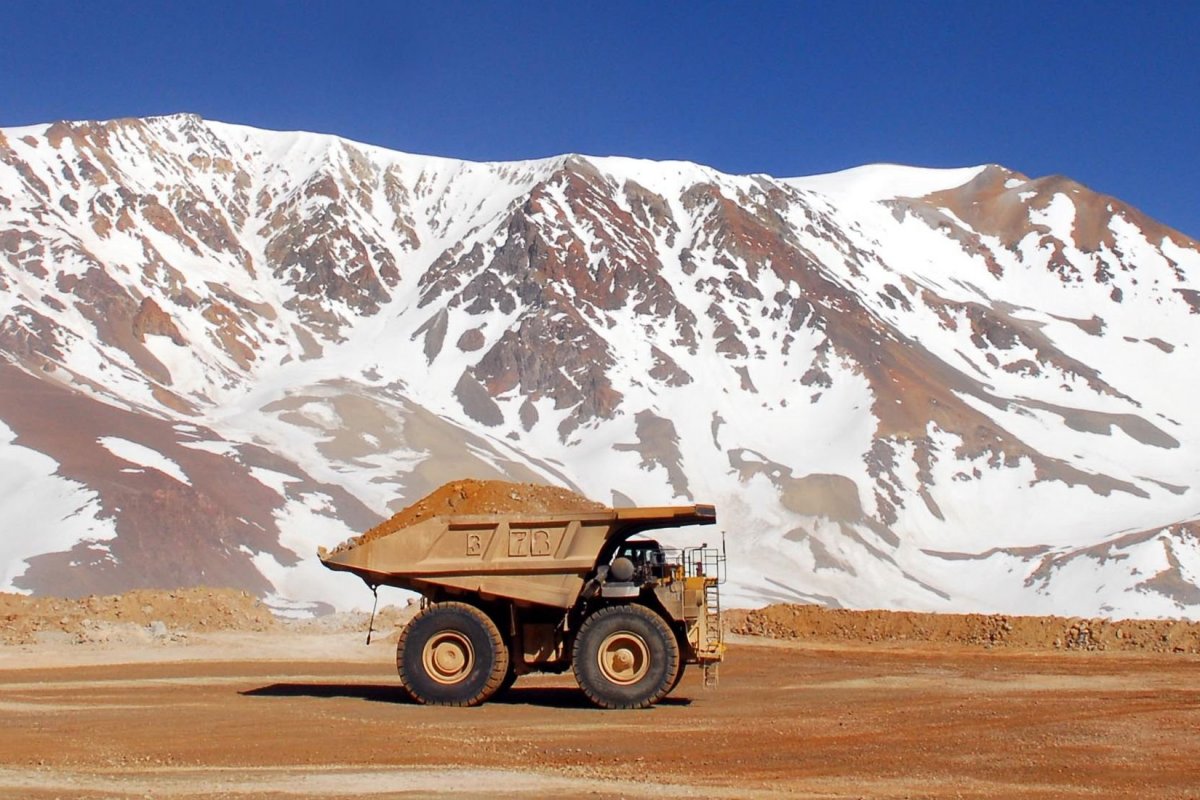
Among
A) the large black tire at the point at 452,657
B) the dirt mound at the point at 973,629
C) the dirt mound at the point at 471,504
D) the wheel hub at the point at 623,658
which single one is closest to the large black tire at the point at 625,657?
the wheel hub at the point at 623,658

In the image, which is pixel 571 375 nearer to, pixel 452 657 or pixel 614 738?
pixel 452 657

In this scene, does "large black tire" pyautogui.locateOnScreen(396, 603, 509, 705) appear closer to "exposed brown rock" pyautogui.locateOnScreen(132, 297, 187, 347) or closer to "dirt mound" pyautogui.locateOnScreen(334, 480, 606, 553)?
"dirt mound" pyautogui.locateOnScreen(334, 480, 606, 553)

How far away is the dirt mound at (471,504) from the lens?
2106 centimetres

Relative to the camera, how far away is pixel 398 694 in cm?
2275

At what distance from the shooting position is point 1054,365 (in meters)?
168

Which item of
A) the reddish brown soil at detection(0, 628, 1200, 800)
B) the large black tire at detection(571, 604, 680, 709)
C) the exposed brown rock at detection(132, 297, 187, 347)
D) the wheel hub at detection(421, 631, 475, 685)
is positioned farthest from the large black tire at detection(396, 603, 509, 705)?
the exposed brown rock at detection(132, 297, 187, 347)

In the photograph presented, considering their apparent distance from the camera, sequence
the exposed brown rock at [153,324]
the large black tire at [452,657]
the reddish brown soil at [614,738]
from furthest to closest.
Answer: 1. the exposed brown rock at [153,324]
2. the large black tire at [452,657]
3. the reddish brown soil at [614,738]

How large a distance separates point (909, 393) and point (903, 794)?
138 meters

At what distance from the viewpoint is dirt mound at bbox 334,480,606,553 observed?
21.1m

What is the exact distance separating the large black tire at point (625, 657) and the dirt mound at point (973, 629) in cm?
1715

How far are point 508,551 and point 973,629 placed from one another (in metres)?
18.8

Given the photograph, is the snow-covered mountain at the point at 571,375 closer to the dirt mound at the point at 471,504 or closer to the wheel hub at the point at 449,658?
the dirt mound at the point at 471,504

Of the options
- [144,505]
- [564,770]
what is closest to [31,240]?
[144,505]

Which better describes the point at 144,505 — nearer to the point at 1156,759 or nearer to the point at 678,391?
the point at 678,391
